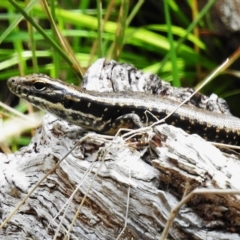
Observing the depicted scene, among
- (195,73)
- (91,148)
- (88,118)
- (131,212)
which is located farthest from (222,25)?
(131,212)

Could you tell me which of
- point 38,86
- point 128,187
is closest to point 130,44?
point 38,86

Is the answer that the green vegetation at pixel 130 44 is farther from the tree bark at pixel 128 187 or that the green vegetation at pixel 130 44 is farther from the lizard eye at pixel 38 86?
the tree bark at pixel 128 187

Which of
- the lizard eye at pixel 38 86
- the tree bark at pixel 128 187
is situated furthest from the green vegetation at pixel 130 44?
the tree bark at pixel 128 187

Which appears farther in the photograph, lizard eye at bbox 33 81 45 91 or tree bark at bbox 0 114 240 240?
lizard eye at bbox 33 81 45 91

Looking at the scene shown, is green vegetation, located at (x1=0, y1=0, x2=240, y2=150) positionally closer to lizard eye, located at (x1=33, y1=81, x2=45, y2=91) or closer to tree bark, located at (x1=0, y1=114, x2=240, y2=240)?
lizard eye, located at (x1=33, y1=81, x2=45, y2=91)

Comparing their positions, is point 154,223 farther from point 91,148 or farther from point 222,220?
point 91,148

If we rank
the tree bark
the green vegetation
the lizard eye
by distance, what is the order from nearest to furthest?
the tree bark < the lizard eye < the green vegetation

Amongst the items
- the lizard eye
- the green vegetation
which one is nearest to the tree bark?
the lizard eye

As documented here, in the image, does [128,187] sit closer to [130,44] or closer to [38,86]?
[38,86]
